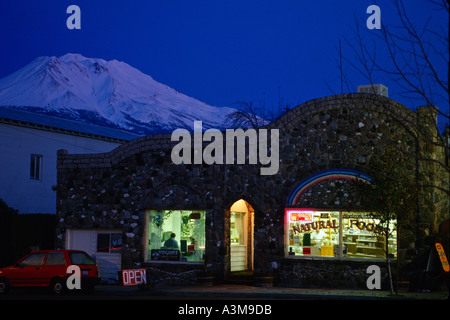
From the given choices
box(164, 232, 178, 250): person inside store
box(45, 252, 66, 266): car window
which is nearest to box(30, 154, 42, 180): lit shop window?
box(164, 232, 178, 250): person inside store

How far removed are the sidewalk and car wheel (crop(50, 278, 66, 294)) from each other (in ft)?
4.34

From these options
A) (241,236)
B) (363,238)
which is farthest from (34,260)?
(363,238)

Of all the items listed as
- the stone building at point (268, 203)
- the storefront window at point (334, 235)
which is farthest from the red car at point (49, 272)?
the storefront window at point (334, 235)

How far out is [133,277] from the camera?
2234cm

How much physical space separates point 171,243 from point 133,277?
2963 millimetres

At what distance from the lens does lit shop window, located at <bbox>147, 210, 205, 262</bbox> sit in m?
24.5

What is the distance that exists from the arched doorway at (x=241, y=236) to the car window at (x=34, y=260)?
773cm

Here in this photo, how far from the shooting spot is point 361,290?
21281 mm

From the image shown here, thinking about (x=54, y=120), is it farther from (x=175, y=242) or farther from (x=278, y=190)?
(x=278, y=190)

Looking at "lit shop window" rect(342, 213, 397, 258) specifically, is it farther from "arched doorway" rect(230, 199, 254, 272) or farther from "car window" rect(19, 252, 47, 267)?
"car window" rect(19, 252, 47, 267)

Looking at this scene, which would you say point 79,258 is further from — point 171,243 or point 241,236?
point 241,236

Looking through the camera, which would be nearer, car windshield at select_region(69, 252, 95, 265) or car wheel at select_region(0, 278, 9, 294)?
car windshield at select_region(69, 252, 95, 265)
